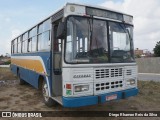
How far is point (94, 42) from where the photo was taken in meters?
6.88

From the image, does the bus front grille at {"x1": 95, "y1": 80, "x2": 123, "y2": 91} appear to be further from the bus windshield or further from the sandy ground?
the sandy ground

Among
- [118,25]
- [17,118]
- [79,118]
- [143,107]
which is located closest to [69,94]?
[79,118]

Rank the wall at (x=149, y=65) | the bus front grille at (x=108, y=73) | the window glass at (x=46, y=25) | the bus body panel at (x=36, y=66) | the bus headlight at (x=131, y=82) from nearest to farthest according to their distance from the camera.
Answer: the bus front grille at (x=108, y=73) < the bus headlight at (x=131, y=82) < the bus body panel at (x=36, y=66) < the window glass at (x=46, y=25) < the wall at (x=149, y=65)

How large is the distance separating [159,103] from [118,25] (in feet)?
11.9

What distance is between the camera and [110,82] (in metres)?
7.07

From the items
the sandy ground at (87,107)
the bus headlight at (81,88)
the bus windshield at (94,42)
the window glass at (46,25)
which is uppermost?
the window glass at (46,25)

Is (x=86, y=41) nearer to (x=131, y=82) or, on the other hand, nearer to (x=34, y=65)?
(x=131, y=82)

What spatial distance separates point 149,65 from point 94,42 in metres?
26.0

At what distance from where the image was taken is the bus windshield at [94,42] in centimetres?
655

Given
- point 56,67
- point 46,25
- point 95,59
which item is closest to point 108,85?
point 95,59

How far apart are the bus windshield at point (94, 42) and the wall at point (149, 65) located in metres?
22.9

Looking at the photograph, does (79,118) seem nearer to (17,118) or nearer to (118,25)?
(17,118)

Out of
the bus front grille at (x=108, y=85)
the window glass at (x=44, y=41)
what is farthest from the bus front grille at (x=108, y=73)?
the window glass at (x=44, y=41)

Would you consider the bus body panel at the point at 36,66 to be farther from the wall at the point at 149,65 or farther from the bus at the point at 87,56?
the wall at the point at 149,65
